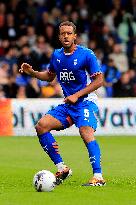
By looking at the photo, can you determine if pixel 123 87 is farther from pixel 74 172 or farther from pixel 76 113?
pixel 76 113

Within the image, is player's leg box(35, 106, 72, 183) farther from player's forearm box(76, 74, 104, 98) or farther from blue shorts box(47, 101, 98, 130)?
player's forearm box(76, 74, 104, 98)

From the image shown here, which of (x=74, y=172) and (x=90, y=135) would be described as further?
(x=74, y=172)

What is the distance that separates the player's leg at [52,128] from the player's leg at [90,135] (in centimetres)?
21

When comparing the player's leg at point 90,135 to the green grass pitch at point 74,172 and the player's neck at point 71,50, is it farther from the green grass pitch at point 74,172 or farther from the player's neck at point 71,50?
the player's neck at point 71,50

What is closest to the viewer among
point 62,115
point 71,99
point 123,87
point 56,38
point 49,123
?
point 71,99

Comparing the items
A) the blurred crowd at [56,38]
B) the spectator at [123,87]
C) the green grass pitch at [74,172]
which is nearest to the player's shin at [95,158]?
the green grass pitch at [74,172]

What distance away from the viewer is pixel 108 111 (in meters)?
20.5

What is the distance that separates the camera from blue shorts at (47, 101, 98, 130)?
1080 cm

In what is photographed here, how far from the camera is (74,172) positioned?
12.5m

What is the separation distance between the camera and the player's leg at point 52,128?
35.4ft

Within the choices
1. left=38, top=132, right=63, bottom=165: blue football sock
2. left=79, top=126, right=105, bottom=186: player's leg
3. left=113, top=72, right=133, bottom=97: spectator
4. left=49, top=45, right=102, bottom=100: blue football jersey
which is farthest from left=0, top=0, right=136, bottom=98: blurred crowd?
left=79, top=126, right=105, bottom=186: player's leg

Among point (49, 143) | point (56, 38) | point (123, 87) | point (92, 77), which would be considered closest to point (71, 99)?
point (92, 77)

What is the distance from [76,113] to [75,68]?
1.84 feet

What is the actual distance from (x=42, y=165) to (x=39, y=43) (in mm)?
10047
